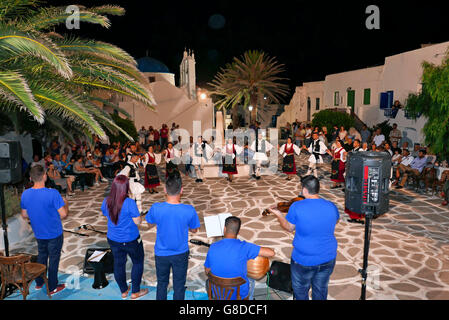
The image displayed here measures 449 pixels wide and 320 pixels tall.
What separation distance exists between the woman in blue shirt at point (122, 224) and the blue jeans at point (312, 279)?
2.05 meters

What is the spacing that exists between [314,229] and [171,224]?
1619mm

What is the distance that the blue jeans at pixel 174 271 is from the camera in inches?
169

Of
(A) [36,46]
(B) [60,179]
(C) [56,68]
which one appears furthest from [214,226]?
(B) [60,179]

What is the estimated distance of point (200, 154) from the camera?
13273 mm

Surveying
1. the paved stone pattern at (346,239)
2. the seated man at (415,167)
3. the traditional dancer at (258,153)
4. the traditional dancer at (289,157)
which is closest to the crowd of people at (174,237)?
the paved stone pattern at (346,239)

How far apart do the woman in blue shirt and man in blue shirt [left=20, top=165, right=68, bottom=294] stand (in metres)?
0.75

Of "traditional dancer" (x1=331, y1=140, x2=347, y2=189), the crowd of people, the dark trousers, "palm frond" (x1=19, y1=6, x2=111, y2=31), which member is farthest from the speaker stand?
"traditional dancer" (x1=331, y1=140, x2=347, y2=189)

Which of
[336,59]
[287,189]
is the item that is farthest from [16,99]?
[336,59]

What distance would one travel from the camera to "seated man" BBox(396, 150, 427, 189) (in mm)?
11766

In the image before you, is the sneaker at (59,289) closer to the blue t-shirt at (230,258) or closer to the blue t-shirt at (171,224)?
the blue t-shirt at (171,224)

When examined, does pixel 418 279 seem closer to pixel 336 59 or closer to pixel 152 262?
pixel 152 262

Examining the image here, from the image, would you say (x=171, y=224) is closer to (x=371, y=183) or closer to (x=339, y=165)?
(x=371, y=183)

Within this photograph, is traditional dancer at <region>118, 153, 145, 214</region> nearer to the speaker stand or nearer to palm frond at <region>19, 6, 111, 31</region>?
palm frond at <region>19, 6, 111, 31</region>
